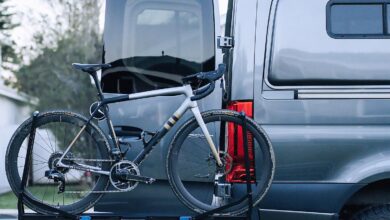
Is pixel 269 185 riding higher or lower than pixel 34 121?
lower

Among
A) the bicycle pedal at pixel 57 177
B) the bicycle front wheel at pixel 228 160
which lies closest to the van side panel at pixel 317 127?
the bicycle front wheel at pixel 228 160

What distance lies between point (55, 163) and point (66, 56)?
55.4ft

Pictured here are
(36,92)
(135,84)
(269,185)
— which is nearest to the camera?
(269,185)

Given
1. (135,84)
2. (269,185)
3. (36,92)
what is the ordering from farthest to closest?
(36,92), (135,84), (269,185)

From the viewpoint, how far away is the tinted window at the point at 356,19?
4.40 metres

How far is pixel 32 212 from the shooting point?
13.7ft

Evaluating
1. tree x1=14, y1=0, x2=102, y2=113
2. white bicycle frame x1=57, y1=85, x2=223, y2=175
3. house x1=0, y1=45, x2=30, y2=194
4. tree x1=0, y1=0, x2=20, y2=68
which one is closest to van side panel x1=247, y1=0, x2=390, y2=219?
white bicycle frame x1=57, y1=85, x2=223, y2=175

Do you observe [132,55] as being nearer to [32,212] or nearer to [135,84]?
[135,84]

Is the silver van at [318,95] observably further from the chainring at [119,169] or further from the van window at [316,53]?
the chainring at [119,169]

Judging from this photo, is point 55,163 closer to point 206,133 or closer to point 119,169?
point 119,169

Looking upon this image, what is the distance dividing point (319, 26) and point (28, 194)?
231 cm

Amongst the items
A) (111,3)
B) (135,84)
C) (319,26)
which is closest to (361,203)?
(319,26)

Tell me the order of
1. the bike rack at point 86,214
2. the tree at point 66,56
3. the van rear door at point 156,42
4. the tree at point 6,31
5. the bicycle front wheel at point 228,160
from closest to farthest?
the bike rack at point 86,214
the bicycle front wheel at point 228,160
the van rear door at point 156,42
the tree at point 66,56
the tree at point 6,31

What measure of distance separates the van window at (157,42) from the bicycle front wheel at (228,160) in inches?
44.1
